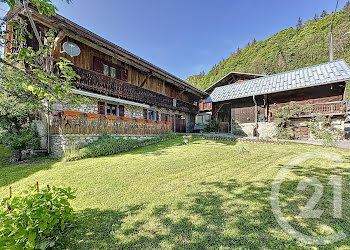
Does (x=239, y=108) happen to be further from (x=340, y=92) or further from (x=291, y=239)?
(x=291, y=239)

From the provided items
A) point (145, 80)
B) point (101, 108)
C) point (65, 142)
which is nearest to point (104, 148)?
point (65, 142)

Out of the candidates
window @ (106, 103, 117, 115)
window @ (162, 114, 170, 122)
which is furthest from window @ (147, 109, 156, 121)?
window @ (106, 103, 117, 115)

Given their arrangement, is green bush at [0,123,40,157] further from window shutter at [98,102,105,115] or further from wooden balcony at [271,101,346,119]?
wooden balcony at [271,101,346,119]

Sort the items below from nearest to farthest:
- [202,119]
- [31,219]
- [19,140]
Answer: [31,219], [19,140], [202,119]

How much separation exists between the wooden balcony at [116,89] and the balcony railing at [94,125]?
2241 millimetres

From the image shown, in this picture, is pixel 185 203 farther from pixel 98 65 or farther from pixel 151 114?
pixel 151 114

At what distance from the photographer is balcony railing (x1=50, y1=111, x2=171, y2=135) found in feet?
24.4

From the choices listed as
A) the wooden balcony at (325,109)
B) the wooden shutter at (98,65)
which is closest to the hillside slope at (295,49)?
the wooden balcony at (325,109)

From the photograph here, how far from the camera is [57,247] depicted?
210 cm

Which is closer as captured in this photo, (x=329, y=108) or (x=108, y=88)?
(x=108, y=88)

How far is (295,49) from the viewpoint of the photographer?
107 feet

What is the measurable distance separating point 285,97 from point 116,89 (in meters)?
14.5

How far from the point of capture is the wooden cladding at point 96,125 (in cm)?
745

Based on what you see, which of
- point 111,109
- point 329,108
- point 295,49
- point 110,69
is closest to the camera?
point 111,109
